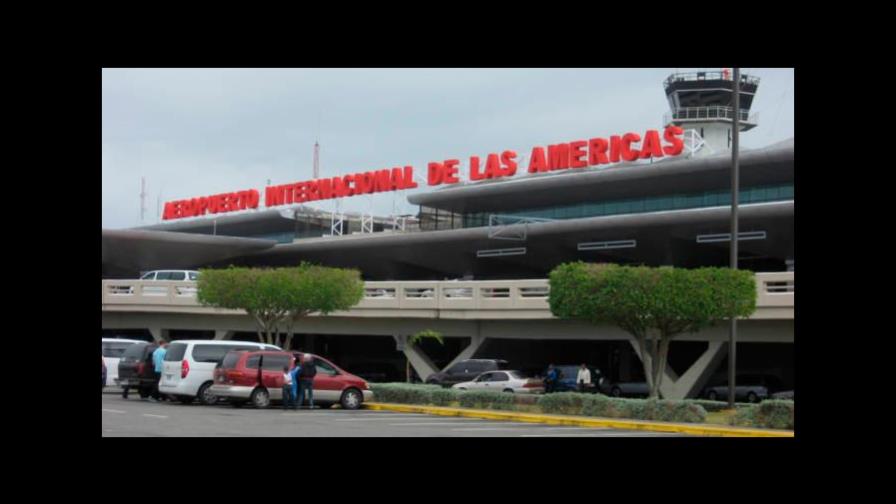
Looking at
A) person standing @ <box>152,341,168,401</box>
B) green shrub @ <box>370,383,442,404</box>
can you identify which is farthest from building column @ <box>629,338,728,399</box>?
person standing @ <box>152,341,168,401</box>

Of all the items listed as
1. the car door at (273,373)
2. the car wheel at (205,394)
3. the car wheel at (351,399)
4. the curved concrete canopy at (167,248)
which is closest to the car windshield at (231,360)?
the car door at (273,373)

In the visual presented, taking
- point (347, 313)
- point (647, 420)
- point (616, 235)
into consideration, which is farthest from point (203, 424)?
point (616, 235)

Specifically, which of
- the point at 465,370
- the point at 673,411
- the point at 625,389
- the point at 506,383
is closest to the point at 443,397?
the point at 673,411

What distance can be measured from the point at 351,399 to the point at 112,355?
13.7m

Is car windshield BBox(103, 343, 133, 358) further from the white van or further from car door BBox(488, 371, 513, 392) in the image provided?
car door BBox(488, 371, 513, 392)

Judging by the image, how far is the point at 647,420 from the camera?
27.0 metres

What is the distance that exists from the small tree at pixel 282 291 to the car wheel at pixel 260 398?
36.8ft

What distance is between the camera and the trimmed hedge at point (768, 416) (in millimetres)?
25062

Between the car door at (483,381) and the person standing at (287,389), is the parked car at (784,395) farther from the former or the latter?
the person standing at (287,389)

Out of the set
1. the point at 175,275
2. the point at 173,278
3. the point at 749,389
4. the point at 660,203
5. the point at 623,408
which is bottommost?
the point at 749,389

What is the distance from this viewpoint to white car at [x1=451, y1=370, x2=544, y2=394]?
39.8 m

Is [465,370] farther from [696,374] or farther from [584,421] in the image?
[584,421]

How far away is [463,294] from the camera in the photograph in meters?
45.7
